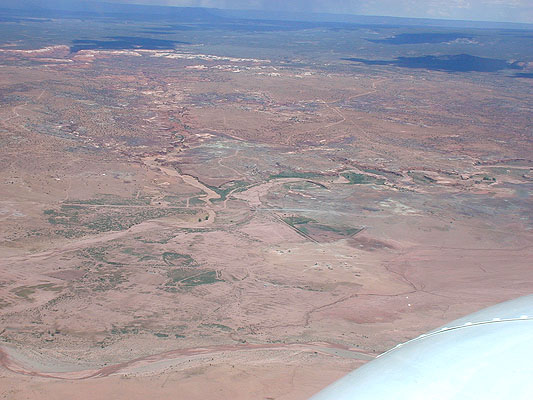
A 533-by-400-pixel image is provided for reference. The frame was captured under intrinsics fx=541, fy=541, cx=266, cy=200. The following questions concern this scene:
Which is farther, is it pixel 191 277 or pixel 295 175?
pixel 295 175

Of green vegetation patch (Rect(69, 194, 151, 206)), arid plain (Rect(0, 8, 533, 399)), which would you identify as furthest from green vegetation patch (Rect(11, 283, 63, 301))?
green vegetation patch (Rect(69, 194, 151, 206))

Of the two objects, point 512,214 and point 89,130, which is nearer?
point 512,214

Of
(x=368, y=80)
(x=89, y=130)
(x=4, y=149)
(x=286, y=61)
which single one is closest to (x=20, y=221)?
(x=4, y=149)

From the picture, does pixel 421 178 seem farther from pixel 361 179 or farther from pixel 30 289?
pixel 30 289

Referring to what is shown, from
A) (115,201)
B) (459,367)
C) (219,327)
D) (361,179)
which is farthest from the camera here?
(361,179)

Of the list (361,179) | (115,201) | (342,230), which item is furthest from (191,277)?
(361,179)

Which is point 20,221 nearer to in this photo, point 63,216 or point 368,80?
point 63,216
